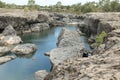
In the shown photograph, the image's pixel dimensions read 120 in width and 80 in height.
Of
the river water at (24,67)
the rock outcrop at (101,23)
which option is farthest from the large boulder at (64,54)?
the rock outcrop at (101,23)

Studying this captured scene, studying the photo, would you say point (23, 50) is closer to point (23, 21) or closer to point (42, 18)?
point (23, 21)

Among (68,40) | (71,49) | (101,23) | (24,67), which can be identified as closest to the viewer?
(24,67)

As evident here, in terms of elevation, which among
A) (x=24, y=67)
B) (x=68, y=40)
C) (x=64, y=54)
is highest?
(x=68, y=40)

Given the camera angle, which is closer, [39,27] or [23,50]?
[23,50]

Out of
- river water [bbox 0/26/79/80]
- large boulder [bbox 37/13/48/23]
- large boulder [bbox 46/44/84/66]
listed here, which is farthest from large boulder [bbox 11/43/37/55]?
large boulder [bbox 37/13/48/23]

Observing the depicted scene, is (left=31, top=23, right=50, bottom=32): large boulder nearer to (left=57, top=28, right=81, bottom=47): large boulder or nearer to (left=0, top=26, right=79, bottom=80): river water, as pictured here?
(left=57, top=28, right=81, bottom=47): large boulder

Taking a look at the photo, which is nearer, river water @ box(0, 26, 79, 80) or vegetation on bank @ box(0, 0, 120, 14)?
river water @ box(0, 26, 79, 80)

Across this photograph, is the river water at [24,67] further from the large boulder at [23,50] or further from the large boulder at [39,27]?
the large boulder at [39,27]

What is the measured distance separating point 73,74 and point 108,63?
3.10ft

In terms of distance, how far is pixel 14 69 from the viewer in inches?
869

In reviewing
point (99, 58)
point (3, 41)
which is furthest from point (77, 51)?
point (99, 58)

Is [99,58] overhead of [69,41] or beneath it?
overhead

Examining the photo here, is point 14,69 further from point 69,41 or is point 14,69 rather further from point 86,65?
point 86,65

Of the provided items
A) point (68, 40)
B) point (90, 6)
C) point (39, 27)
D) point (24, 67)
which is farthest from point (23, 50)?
point (90, 6)
